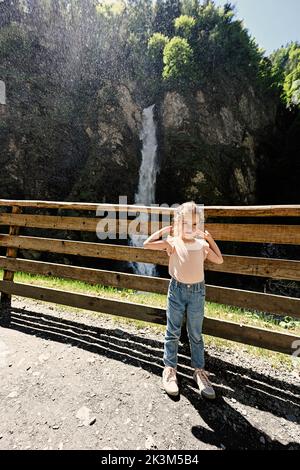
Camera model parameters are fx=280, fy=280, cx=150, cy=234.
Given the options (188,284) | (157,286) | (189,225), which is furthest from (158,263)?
(189,225)

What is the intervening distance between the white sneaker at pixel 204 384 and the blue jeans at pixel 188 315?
84 millimetres

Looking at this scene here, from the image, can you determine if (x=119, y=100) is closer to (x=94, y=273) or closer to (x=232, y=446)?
(x=94, y=273)

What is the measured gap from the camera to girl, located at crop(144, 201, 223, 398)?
304 cm

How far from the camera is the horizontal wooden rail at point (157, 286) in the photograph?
3475 millimetres

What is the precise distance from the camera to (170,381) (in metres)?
3.15

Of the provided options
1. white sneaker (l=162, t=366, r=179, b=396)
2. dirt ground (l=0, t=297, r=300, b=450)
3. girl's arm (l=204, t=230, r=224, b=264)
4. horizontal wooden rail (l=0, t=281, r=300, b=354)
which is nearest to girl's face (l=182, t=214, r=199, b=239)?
girl's arm (l=204, t=230, r=224, b=264)

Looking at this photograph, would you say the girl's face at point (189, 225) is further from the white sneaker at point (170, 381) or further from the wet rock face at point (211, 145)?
the wet rock face at point (211, 145)

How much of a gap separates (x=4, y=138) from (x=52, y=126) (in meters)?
4.22

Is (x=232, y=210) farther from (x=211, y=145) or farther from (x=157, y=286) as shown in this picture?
(x=211, y=145)

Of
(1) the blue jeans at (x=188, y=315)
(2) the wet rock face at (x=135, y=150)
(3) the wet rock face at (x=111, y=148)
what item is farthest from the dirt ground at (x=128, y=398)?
(3) the wet rock face at (x=111, y=148)

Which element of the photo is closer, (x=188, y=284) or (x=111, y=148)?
(x=188, y=284)

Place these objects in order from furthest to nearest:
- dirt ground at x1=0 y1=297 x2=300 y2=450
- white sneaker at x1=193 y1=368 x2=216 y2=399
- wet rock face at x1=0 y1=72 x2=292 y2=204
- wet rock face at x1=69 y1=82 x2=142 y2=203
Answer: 1. wet rock face at x1=69 y1=82 x2=142 y2=203
2. wet rock face at x1=0 y1=72 x2=292 y2=204
3. white sneaker at x1=193 y1=368 x2=216 y2=399
4. dirt ground at x1=0 y1=297 x2=300 y2=450

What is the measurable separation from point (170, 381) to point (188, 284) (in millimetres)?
1126

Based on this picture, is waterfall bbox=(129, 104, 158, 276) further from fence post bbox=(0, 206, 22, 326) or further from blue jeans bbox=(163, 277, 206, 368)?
blue jeans bbox=(163, 277, 206, 368)
